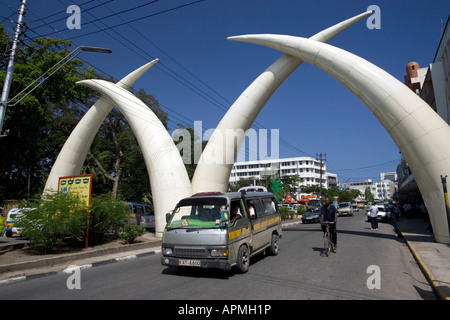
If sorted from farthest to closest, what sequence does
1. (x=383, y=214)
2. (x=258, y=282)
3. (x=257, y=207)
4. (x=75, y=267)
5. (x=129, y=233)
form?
1. (x=383, y=214)
2. (x=129, y=233)
3. (x=257, y=207)
4. (x=75, y=267)
5. (x=258, y=282)

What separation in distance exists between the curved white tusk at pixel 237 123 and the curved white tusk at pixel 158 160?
4.65 ft

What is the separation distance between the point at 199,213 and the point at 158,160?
9777 millimetres

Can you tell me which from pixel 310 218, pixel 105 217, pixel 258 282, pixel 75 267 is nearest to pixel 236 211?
pixel 258 282

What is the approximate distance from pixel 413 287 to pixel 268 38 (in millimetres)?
16373

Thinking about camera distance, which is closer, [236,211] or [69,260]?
[236,211]

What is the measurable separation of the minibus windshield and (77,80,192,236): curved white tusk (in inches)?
318

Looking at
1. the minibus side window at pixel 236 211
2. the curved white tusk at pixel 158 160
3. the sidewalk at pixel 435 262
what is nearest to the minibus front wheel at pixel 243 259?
the minibus side window at pixel 236 211

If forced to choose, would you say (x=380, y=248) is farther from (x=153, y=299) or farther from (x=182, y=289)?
(x=153, y=299)

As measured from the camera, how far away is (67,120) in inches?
→ 1218

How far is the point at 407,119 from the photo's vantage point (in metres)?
13.0

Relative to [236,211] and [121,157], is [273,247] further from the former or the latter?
[121,157]

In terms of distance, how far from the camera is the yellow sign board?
11529mm

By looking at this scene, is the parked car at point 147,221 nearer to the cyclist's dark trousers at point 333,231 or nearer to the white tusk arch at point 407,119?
the cyclist's dark trousers at point 333,231

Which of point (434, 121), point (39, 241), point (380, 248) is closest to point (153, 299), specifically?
point (39, 241)
